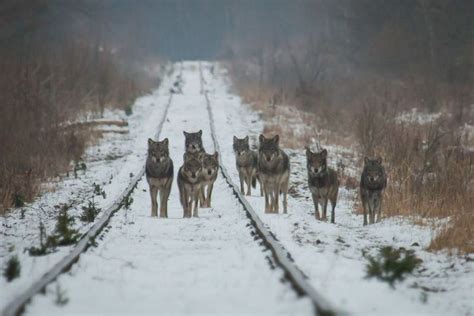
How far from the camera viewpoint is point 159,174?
1193cm

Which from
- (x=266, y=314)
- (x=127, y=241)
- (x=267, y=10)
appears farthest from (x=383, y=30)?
(x=267, y=10)

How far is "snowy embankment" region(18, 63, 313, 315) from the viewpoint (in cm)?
560

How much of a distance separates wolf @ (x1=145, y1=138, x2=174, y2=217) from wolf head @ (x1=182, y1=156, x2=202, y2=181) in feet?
1.26

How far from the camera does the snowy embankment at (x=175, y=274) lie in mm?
5602

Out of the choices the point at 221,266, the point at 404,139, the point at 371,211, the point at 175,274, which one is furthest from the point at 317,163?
the point at 404,139

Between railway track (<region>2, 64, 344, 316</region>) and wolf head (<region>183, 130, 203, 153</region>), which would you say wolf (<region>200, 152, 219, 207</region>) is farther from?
wolf head (<region>183, 130, 203, 153</region>)

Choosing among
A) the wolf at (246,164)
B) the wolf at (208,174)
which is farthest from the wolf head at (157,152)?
the wolf at (246,164)

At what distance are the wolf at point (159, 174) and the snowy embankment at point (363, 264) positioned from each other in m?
1.67

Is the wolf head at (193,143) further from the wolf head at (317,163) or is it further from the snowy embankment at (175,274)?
the snowy embankment at (175,274)

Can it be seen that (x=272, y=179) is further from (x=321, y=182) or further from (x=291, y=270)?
(x=291, y=270)

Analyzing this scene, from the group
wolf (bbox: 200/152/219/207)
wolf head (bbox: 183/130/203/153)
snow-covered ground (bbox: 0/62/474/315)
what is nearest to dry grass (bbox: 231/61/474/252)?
snow-covered ground (bbox: 0/62/474/315)

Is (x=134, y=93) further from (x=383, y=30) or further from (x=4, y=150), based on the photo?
(x=4, y=150)

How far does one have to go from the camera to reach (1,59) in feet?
71.2

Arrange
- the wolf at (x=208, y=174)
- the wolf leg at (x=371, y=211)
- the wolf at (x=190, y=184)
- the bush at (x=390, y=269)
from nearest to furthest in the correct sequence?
the bush at (x=390, y=269)
the wolf leg at (x=371, y=211)
the wolf at (x=190, y=184)
the wolf at (x=208, y=174)
